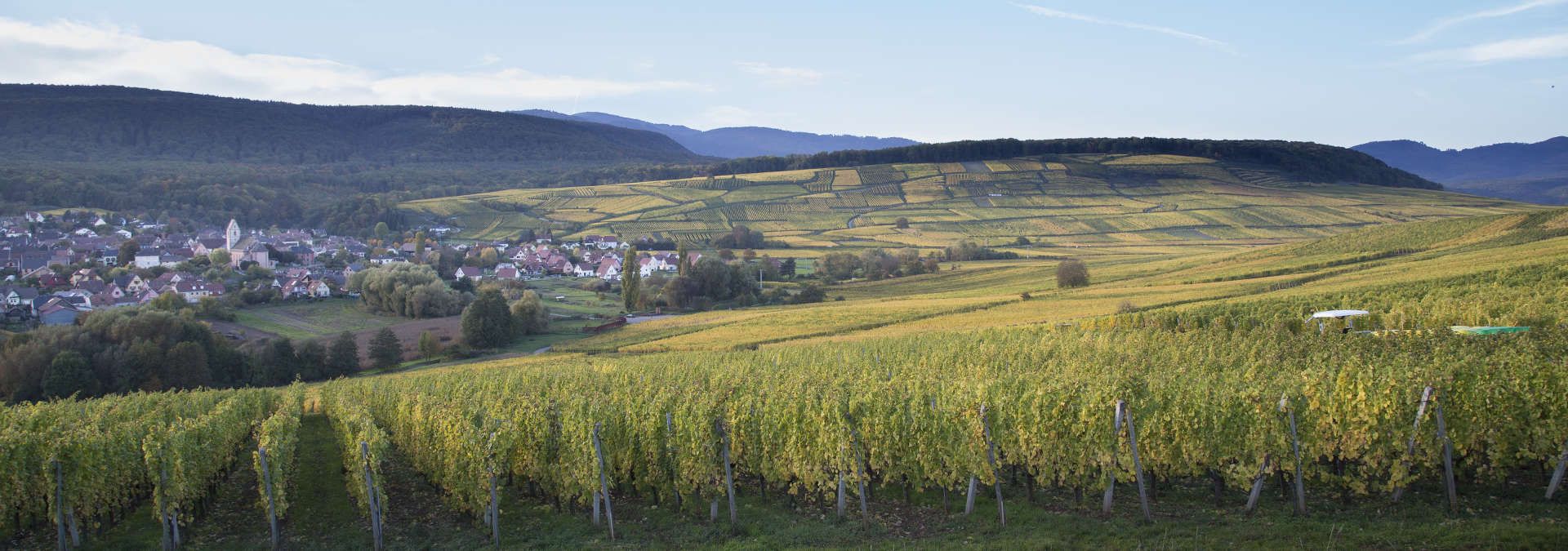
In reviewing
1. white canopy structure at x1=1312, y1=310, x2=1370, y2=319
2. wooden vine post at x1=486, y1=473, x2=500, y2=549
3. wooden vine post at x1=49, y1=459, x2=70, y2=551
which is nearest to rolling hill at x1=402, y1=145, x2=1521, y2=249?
white canopy structure at x1=1312, y1=310, x2=1370, y2=319

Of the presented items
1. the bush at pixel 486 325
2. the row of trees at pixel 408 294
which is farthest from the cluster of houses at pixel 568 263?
the bush at pixel 486 325

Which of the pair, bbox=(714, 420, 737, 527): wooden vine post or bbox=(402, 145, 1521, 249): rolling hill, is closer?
bbox=(714, 420, 737, 527): wooden vine post

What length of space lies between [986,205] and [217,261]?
116468mm

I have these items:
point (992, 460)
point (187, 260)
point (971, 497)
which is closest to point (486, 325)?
point (971, 497)

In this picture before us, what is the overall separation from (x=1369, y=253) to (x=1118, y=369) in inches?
1923

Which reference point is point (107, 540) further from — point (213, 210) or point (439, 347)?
point (213, 210)

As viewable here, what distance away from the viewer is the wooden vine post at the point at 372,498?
55.6 ft

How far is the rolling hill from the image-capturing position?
132000 millimetres

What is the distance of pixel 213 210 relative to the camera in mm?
164125

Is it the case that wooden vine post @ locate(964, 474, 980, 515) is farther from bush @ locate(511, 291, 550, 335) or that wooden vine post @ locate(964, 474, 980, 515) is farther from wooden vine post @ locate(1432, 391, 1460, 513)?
bush @ locate(511, 291, 550, 335)

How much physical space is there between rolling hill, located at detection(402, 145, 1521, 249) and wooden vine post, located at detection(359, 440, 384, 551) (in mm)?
107469

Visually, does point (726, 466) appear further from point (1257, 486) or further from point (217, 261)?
point (217, 261)

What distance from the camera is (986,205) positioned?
6127 inches

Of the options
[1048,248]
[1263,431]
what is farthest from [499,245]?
[1263,431]
